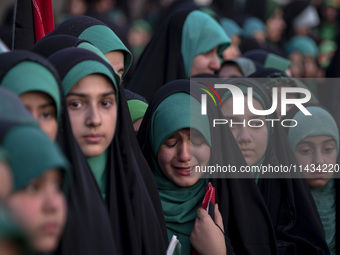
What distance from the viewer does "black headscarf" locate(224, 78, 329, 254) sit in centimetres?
397

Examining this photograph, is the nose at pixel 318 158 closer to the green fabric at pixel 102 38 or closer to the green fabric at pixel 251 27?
the green fabric at pixel 102 38

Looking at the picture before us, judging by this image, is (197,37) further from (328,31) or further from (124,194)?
(328,31)

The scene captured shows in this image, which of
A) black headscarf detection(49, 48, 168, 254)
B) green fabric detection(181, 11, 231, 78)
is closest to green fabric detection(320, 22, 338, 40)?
green fabric detection(181, 11, 231, 78)

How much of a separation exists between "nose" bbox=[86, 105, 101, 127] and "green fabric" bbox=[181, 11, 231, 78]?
2639 mm

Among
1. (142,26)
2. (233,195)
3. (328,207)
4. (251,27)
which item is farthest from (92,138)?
(142,26)

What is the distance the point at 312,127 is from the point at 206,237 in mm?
1386

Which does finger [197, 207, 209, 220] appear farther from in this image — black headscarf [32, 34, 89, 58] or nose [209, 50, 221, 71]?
nose [209, 50, 221, 71]

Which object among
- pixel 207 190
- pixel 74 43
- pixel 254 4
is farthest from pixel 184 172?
pixel 254 4

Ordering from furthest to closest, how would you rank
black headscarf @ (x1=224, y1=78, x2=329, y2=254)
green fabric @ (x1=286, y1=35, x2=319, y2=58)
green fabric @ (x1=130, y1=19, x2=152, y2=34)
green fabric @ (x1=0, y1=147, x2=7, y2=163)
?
green fabric @ (x1=130, y1=19, x2=152, y2=34) → green fabric @ (x1=286, y1=35, x2=319, y2=58) → black headscarf @ (x1=224, y1=78, x2=329, y2=254) → green fabric @ (x1=0, y1=147, x2=7, y2=163)

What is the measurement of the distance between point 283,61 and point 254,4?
5.37 m

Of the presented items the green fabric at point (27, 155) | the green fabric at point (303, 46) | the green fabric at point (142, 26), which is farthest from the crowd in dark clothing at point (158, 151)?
the green fabric at point (142, 26)

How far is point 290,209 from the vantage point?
403cm

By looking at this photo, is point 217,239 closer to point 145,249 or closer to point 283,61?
point 145,249

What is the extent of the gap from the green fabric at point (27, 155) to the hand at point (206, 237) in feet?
4.97
